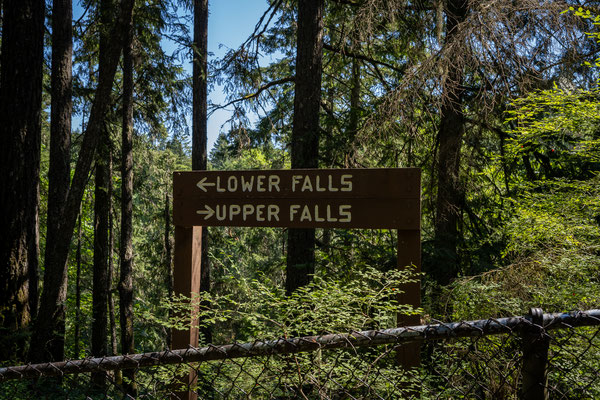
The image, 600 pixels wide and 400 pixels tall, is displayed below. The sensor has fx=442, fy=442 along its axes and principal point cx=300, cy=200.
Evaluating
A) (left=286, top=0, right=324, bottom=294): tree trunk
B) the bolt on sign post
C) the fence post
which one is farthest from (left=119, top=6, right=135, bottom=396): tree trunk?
the fence post

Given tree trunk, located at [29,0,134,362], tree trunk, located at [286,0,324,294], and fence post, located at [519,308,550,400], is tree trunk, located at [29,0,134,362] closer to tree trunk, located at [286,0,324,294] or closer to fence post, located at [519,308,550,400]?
tree trunk, located at [286,0,324,294]

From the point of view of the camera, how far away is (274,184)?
382 cm

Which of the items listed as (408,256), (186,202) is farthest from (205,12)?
(408,256)

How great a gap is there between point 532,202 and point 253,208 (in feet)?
12.4

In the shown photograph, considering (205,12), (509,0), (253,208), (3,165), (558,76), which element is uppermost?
(205,12)

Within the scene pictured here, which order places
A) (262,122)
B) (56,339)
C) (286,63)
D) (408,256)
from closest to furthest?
(408,256) → (56,339) → (262,122) → (286,63)

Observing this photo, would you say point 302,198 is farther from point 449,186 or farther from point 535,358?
point 449,186

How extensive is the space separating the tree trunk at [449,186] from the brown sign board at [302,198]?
3078 millimetres

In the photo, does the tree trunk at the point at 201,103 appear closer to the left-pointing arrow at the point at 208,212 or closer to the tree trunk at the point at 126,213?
the tree trunk at the point at 126,213

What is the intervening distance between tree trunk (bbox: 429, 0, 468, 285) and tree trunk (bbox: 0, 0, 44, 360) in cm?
620

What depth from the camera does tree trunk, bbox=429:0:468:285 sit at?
6.57 meters

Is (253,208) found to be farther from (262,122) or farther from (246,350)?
(262,122)

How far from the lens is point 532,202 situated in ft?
18.4

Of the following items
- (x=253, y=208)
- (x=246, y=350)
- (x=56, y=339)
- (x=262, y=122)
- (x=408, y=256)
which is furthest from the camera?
(x=262, y=122)
